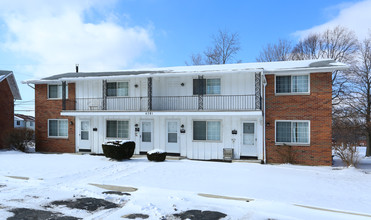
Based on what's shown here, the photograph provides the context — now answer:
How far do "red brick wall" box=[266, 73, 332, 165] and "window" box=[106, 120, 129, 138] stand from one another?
28.3 feet

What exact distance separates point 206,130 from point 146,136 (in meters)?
3.80

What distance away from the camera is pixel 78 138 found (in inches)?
690

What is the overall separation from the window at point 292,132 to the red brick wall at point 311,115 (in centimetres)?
25

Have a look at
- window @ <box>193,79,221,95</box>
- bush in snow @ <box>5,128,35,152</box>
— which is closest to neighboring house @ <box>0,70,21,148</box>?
bush in snow @ <box>5,128,35,152</box>

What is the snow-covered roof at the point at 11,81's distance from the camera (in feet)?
70.1

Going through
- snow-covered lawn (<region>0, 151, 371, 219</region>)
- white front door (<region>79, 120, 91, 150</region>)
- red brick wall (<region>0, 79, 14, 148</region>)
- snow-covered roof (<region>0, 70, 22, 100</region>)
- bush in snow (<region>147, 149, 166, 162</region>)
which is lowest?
snow-covered lawn (<region>0, 151, 371, 219</region>)

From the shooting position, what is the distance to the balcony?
573 inches

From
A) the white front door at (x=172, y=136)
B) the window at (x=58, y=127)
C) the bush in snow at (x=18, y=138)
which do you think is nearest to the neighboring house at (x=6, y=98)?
the bush in snow at (x=18, y=138)

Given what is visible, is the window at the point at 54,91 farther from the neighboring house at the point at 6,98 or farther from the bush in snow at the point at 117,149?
the bush in snow at the point at 117,149

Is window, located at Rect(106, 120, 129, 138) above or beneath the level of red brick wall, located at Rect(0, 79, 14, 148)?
beneath

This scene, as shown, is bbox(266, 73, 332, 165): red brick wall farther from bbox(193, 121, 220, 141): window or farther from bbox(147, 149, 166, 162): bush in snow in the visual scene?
bbox(147, 149, 166, 162): bush in snow

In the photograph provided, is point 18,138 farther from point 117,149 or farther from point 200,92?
point 200,92

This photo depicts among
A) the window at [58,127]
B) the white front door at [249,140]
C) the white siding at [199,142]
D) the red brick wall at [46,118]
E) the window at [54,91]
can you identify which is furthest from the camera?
the window at [54,91]

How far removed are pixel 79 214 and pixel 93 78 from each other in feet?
37.0
